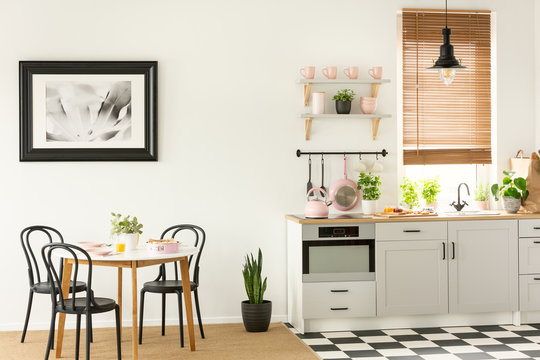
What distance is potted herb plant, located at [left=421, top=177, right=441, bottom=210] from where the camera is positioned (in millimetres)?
5766

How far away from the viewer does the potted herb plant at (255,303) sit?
209 inches

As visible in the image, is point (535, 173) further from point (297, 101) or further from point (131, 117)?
point (131, 117)

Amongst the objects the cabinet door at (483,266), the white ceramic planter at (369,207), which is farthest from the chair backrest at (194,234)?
the cabinet door at (483,266)

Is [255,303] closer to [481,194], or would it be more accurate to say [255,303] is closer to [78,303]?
[78,303]

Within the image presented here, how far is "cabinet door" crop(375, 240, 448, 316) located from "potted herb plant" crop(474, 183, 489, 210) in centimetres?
74

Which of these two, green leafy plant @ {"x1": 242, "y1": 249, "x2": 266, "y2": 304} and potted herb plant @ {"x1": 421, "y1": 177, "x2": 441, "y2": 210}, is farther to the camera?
potted herb plant @ {"x1": 421, "y1": 177, "x2": 441, "y2": 210}

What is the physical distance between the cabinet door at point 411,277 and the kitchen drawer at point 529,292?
0.63 m

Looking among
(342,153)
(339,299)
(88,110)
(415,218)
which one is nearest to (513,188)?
(415,218)

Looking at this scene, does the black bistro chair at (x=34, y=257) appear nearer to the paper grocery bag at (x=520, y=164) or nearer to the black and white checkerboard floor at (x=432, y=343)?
the black and white checkerboard floor at (x=432, y=343)

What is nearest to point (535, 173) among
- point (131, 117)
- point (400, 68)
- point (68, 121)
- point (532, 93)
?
point (532, 93)

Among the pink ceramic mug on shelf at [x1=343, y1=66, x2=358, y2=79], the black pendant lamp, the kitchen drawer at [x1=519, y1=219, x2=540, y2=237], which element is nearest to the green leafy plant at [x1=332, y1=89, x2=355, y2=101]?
the pink ceramic mug on shelf at [x1=343, y1=66, x2=358, y2=79]

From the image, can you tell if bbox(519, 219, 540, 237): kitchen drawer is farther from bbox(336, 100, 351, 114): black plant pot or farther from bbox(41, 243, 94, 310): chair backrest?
bbox(41, 243, 94, 310): chair backrest

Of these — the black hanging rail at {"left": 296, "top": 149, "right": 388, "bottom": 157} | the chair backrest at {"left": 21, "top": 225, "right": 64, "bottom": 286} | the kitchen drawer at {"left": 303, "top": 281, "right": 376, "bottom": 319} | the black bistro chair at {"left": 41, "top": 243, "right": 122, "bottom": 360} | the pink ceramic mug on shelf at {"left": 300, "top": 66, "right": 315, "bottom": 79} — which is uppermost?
the pink ceramic mug on shelf at {"left": 300, "top": 66, "right": 315, "bottom": 79}

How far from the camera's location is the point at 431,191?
18.9 feet
